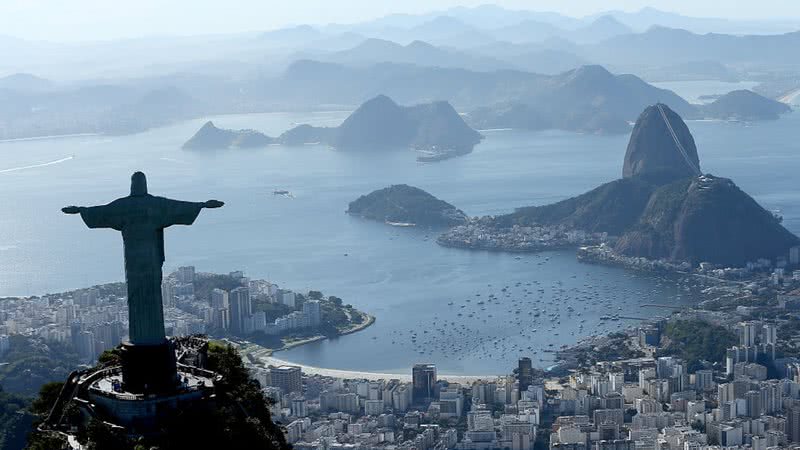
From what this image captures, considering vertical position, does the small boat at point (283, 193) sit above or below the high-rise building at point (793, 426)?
above

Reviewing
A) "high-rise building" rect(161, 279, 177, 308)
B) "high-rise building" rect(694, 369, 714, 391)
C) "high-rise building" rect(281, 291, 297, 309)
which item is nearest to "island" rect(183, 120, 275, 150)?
"high-rise building" rect(161, 279, 177, 308)

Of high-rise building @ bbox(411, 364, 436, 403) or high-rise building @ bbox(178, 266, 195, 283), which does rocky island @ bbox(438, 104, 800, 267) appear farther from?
high-rise building @ bbox(411, 364, 436, 403)

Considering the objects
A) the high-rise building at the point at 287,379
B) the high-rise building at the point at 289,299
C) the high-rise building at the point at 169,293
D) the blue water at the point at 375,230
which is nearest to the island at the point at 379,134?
the blue water at the point at 375,230

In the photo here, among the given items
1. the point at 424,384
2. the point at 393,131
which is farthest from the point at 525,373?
the point at 393,131

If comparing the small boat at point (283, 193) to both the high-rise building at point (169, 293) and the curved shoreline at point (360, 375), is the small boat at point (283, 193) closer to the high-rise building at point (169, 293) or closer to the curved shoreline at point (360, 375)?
the high-rise building at point (169, 293)

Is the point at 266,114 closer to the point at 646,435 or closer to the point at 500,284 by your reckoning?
the point at 500,284

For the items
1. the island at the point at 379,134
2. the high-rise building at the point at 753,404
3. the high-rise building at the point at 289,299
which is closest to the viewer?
→ the high-rise building at the point at 753,404

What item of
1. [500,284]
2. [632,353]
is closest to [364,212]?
[500,284]

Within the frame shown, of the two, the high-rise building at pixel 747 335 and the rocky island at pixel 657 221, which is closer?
the high-rise building at pixel 747 335
